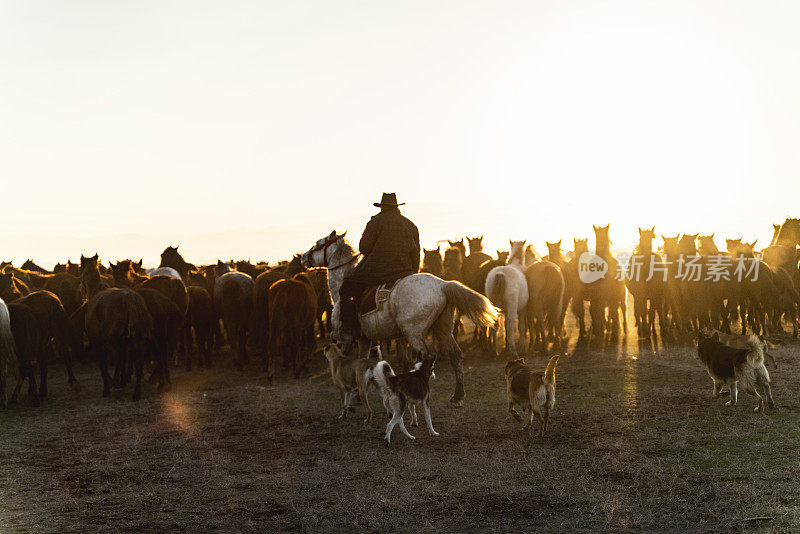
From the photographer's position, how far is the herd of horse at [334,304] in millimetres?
11375

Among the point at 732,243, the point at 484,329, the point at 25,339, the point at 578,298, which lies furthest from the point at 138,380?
the point at 732,243

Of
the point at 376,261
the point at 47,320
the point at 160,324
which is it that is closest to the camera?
the point at 376,261

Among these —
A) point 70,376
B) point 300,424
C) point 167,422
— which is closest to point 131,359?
point 70,376

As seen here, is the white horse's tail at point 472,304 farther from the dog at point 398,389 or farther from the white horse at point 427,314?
the dog at point 398,389

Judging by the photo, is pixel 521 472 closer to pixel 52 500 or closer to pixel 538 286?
pixel 52 500

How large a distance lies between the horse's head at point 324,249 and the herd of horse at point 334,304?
0.02m

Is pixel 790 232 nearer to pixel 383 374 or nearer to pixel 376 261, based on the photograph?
pixel 376 261

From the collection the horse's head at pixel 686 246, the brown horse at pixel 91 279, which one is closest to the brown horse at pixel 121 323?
the brown horse at pixel 91 279

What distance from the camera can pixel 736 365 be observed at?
971cm

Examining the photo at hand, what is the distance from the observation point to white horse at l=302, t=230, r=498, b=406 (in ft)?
34.8

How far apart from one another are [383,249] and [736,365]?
5478 mm

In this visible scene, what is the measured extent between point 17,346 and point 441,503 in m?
9.28

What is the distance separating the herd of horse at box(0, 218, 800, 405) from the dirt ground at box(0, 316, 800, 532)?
1250 mm

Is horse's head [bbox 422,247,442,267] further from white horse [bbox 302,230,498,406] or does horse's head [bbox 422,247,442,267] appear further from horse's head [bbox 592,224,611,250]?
white horse [bbox 302,230,498,406]
